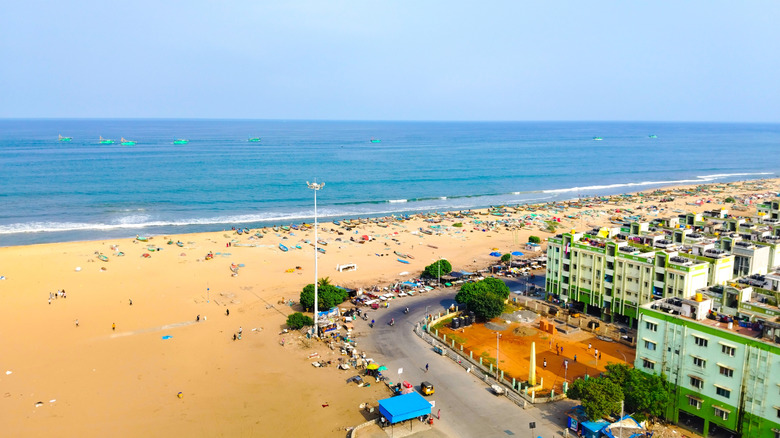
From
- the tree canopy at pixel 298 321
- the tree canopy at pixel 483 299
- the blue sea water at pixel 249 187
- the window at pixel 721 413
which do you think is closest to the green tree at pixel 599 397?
the window at pixel 721 413

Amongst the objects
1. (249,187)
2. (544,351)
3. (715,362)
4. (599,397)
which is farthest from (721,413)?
(249,187)

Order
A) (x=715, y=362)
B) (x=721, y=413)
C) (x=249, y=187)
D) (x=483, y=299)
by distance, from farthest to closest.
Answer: (x=249, y=187), (x=483, y=299), (x=721, y=413), (x=715, y=362)

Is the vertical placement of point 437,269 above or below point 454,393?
above

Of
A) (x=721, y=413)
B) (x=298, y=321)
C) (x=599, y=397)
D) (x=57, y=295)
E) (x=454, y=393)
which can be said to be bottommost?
(x=454, y=393)

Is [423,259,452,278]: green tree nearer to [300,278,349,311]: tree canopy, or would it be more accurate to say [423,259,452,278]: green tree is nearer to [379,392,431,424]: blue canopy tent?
[300,278,349,311]: tree canopy

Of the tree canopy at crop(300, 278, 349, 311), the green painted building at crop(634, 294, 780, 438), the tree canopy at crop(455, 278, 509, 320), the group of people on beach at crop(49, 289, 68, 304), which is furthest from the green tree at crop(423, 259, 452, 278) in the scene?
the group of people on beach at crop(49, 289, 68, 304)

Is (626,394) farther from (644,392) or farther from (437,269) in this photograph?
(437,269)

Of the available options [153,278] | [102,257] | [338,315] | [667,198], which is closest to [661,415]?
[338,315]
